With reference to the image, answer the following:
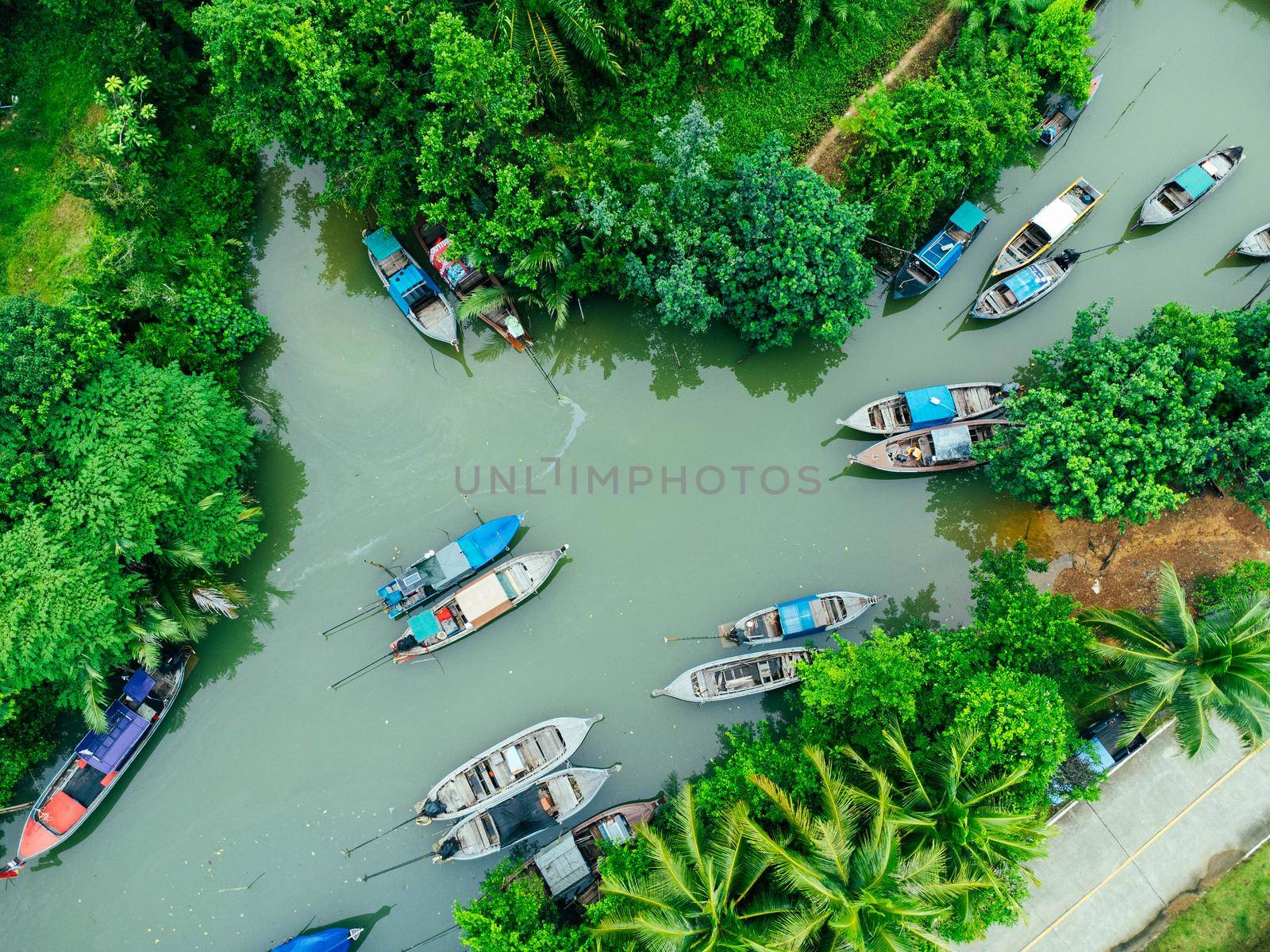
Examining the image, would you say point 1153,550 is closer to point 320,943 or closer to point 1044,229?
point 1044,229

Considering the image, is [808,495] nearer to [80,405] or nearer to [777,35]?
[777,35]

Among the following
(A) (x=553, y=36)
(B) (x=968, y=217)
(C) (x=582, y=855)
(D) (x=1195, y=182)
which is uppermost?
(A) (x=553, y=36)

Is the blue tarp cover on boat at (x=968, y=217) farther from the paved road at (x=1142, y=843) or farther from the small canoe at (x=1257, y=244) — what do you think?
the paved road at (x=1142, y=843)

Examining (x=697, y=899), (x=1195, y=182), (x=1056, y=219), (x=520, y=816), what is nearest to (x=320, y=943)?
(x=520, y=816)

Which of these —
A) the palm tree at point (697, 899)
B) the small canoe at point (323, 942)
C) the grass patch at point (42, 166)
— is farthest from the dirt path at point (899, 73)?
the small canoe at point (323, 942)

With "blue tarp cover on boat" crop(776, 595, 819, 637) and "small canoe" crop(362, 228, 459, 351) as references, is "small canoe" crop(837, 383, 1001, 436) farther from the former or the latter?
"small canoe" crop(362, 228, 459, 351)
